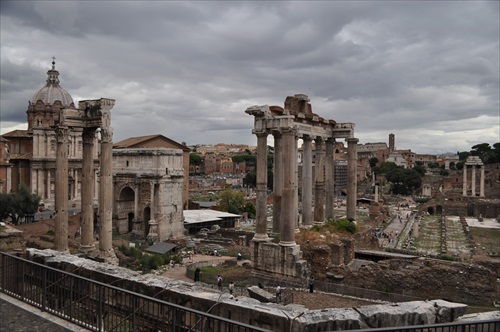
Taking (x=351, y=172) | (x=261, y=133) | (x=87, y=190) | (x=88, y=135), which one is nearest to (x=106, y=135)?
(x=88, y=135)

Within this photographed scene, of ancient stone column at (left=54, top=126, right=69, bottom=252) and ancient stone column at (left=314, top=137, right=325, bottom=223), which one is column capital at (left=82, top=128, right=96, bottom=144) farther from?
ancient stone column at (left=314, top=137, right=325, bottom=223)

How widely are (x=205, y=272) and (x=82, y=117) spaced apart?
9900 mm

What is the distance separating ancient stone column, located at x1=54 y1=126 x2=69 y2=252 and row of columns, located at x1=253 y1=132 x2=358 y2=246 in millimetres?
8297

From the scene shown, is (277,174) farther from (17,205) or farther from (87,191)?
(17,205)

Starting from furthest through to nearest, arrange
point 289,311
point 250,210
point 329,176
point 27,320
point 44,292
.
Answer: point 250,210 → point 329,176 → point 44,292 → point 27,320 → point 289,311

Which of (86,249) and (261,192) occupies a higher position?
(261,192)

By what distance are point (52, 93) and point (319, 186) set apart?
4713cm

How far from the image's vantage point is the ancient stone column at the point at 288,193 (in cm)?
1756

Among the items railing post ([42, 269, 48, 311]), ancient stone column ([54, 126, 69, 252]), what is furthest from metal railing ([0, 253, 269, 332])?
ancient stone column ([54, 126, 69, 252])

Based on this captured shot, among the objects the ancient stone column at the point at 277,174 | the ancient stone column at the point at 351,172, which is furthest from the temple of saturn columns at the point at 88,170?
the ancient stone column at the point at 351,172

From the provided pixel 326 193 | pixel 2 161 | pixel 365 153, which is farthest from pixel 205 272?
pixel 365 153

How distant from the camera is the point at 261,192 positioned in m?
18.9

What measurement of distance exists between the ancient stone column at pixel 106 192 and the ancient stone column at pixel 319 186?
10.8 m

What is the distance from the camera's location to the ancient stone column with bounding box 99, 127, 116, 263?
60.3 ft
